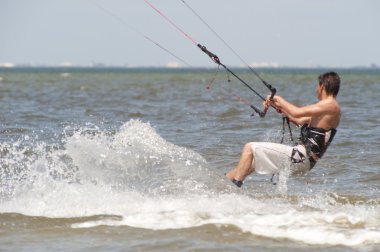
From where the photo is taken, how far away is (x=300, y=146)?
909cm

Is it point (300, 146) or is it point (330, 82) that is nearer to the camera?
point (330, 82)

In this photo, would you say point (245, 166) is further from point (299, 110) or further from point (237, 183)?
point (299, 110)

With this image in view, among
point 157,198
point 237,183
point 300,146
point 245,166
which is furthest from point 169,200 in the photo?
point 300,146

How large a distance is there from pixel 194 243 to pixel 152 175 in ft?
9.86

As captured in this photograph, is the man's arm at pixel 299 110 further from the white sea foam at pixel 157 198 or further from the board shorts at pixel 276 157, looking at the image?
the white sea foam at pixel 157 198

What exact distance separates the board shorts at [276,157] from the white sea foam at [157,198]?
14.9 inches

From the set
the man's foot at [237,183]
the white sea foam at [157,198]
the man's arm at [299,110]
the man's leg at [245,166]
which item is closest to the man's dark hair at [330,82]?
the man's arm at [299,110]

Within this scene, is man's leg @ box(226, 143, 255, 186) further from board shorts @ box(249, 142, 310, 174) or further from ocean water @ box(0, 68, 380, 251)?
ocean water @ box(0, 68, 380, 251)

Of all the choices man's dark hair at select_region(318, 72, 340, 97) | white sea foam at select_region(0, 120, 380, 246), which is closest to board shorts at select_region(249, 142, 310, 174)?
white sea foam at select_region(0, 120, 380, 246)

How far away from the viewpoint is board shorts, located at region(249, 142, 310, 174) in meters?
9.01

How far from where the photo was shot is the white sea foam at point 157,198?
786cm

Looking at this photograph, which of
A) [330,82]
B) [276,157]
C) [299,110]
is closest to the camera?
[299,110]

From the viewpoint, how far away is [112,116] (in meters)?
21.5

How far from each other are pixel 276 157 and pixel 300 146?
32cm
